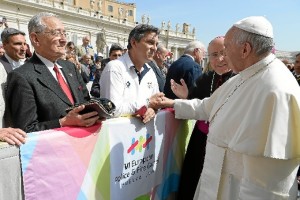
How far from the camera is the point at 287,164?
2148mm

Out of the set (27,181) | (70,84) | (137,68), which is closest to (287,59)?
(137,68)

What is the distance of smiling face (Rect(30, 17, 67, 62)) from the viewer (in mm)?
2746

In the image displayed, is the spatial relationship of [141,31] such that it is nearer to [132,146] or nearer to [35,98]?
[132,146]

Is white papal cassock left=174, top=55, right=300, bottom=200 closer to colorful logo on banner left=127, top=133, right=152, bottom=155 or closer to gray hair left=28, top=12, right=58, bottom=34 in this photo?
colorful logo on banner left=127, top=133, right=152, bottom=155

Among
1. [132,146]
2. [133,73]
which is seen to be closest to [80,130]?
[132,146]

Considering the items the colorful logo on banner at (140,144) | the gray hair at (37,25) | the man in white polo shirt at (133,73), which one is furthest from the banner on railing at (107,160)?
the gray hair at (37,25)

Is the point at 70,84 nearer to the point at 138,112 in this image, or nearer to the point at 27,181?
the point at 138,112

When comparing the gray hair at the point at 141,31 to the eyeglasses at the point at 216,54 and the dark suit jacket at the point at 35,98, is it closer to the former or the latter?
the eyeglasses at the point at 216,54

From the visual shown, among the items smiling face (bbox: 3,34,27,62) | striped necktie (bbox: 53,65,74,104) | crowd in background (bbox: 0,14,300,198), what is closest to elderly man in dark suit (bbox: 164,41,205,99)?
crowd in background (bbox: 0,14,300,198)

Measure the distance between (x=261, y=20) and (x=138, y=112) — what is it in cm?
127

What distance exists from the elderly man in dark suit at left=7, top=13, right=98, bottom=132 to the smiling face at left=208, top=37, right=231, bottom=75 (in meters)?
1.47

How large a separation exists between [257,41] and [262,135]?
66cm

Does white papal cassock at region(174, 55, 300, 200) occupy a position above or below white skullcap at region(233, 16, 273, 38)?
below

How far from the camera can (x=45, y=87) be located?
252 cm
